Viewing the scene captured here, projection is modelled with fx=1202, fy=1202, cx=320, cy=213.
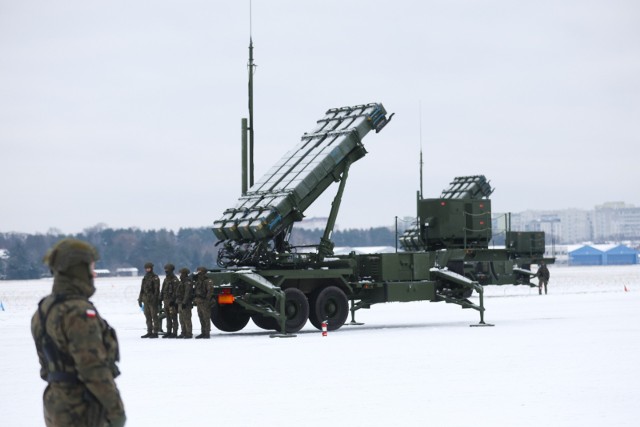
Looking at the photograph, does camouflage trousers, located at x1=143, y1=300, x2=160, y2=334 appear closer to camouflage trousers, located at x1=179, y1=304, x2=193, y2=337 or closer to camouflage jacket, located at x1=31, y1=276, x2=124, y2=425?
camouflage trousers, located at x1=179, y1=304, x2=193, y2=337

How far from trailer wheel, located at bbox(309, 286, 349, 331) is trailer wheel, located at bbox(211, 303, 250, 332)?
1594mm

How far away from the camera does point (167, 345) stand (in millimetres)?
20156

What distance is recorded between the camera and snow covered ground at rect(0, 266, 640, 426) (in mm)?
10641

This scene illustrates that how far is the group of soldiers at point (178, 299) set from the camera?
71.6 feet

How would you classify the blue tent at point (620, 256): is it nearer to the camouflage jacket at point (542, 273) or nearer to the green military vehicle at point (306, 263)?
the camouflage jacket at point (542, 273)

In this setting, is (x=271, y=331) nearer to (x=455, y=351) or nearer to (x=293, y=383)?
(x=455, y=351)

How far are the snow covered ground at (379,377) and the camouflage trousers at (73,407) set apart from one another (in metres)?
4.55

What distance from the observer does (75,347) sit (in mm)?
5609

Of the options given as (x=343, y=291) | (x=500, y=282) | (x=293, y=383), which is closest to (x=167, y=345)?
(x=343, y=291)

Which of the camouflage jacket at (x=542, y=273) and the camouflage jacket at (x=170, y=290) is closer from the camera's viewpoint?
the camouflage jacket at (x=170, y=290)

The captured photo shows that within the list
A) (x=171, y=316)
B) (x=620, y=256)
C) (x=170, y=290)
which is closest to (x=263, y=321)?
(x=171, y=316)

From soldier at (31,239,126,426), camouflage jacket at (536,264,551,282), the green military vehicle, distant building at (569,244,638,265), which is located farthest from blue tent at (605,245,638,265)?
soldier at (31,239,126,426)

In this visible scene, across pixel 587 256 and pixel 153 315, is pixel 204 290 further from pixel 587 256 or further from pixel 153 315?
pixel 587 256

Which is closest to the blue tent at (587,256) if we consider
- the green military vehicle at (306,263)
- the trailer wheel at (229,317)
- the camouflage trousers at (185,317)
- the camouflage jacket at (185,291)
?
the green military vehicle at (306,263)
